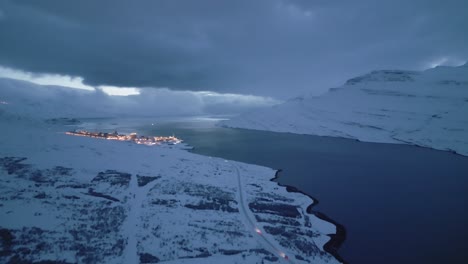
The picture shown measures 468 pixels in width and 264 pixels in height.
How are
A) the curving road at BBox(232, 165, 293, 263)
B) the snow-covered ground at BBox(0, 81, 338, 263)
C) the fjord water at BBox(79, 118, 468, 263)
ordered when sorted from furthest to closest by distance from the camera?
the fjord water at BBox(79, 118, 468, 263) < the curving road at BBox(232, 165, 293, 263) < the snow-covered ground at BBox(0, 81, 338, 263)

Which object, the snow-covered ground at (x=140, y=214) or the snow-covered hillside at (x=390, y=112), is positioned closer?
the snow-covered ground at (x=140, y=214)

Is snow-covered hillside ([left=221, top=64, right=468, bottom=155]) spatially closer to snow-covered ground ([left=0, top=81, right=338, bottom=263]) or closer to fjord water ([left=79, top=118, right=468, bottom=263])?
fjord water ([left=79, top=118, right=468, bottom=263])

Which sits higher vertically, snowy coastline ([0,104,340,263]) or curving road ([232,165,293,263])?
snowy coastline ([0,104,340,263])

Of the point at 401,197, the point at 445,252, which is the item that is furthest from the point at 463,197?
the point at 445,252

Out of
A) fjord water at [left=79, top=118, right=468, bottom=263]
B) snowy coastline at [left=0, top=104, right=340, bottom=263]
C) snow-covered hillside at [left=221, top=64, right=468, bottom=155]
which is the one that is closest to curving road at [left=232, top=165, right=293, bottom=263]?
snowy coastline at [left=0, top=104, right=340, bottom=263]

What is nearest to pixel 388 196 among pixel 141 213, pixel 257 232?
pixel 257 232

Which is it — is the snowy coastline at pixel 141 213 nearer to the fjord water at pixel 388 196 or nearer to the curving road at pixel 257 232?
the curving road at pixel 257 232

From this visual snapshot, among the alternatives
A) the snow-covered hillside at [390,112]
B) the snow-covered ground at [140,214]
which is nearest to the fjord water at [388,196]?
the snow-covered ground at [140,214]
